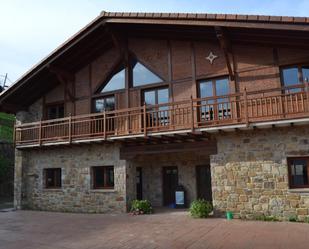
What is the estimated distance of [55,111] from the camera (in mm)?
16859

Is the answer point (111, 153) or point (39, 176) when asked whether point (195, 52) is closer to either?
point (111, 153)

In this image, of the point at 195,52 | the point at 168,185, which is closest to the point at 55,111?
the point at 168,185

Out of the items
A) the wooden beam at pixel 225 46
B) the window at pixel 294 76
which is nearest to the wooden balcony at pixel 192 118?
the window at pixel 294 76

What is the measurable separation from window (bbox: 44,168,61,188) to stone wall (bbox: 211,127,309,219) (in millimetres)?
8447

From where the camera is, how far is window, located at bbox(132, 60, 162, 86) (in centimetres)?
1405

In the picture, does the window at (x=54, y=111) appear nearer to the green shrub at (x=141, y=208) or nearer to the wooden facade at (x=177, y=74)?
the wooden facade at (x=177, y=74)

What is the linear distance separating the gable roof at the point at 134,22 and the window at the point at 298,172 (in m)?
4.42

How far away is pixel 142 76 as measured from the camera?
14.4 meters

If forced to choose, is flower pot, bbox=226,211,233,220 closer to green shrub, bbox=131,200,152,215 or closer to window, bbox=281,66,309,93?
green shrub, bbox=131,200,152,215

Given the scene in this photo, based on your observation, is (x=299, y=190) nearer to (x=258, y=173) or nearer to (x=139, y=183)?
(x=258, y=173)

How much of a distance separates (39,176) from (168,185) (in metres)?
6.76

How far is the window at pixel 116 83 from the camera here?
584 inches

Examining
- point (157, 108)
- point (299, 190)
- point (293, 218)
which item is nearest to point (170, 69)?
point (157, 108)

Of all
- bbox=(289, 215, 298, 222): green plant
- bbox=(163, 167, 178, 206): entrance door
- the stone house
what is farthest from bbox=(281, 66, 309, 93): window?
bbox=(163, 167, 178, 206): entrance door
